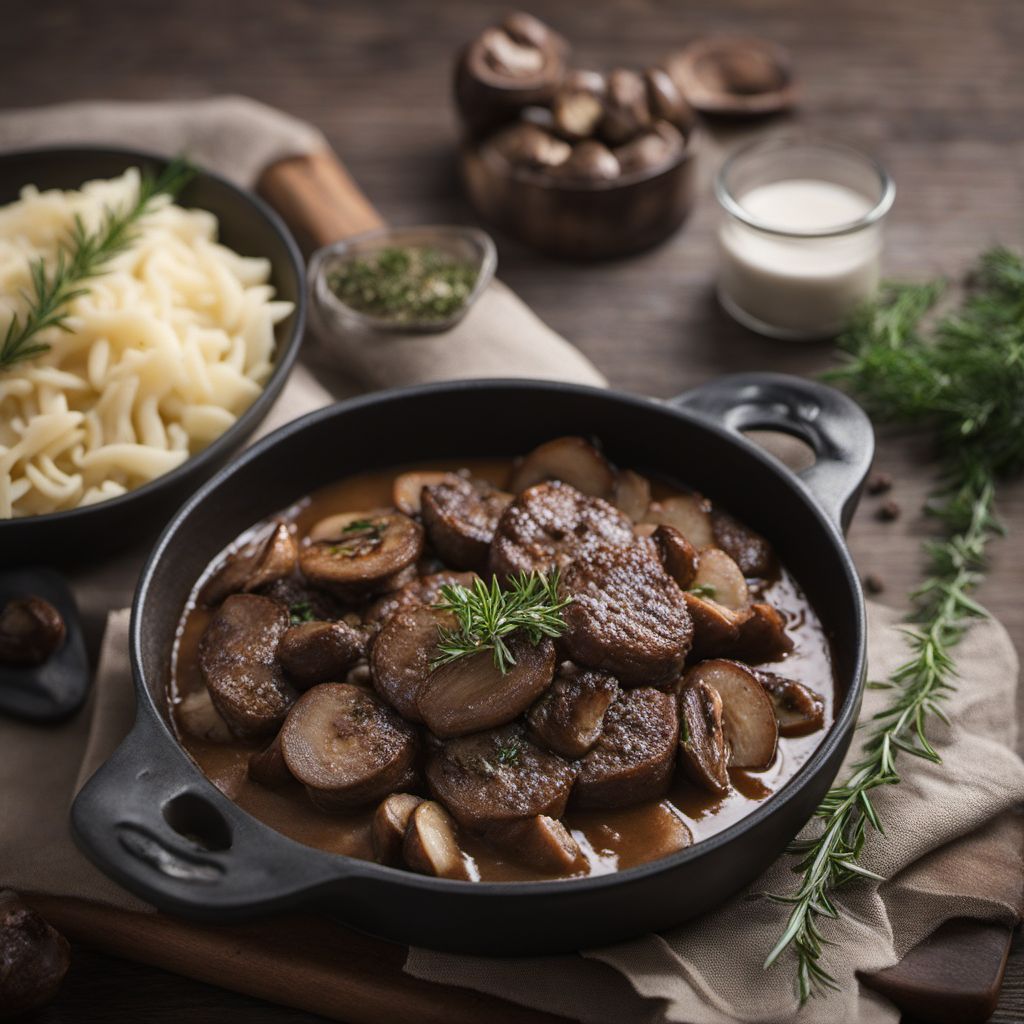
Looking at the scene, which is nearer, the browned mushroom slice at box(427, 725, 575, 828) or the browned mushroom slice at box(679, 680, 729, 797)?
the browned mushroom slice at box(427, 725, 575, 828)

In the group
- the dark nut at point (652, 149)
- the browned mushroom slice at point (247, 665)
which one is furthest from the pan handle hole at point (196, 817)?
the dark nut at point (652, 149)

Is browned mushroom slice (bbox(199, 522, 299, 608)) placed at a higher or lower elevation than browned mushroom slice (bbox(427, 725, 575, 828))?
lower

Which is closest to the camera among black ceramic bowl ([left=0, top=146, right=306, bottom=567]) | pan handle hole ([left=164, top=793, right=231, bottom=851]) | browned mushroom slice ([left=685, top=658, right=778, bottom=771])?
pan handle hole ([left=164, top=793, right=231, bottom=851])

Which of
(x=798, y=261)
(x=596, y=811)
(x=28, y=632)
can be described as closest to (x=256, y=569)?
(x=28, y=632)

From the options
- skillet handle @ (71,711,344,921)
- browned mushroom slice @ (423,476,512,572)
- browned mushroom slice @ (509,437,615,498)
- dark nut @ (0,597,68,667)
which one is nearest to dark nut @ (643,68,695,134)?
browned mushroom slice @ (509,437,615,498)

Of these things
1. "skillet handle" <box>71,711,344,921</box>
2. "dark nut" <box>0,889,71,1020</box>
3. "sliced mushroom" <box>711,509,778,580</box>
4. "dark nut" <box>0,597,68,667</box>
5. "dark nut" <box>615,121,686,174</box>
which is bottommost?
"dark nut" <box>0,889,71,1020</box>

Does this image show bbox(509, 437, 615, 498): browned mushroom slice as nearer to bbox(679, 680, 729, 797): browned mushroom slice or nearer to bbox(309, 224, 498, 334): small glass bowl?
bbox(679, 680, 729, 797): browned mushroom slice

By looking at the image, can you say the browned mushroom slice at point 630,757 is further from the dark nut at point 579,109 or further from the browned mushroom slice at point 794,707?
the dark nut at point 579,109
